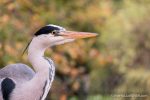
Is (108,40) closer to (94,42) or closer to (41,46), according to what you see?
(94,42)

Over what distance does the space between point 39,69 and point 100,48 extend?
21.3 feet

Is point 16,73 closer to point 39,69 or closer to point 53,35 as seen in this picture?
point 39,69

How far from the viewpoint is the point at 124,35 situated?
10.5 meters

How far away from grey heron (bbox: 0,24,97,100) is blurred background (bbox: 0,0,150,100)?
3.91 meters

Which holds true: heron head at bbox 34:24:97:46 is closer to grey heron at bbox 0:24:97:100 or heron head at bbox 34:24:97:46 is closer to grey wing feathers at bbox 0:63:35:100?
grey heron at bbox 0:24:97:100

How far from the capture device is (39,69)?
400 cm

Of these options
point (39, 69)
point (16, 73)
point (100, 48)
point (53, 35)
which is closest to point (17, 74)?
point (16, 73)

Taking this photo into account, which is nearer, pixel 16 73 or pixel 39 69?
pixel 39 69

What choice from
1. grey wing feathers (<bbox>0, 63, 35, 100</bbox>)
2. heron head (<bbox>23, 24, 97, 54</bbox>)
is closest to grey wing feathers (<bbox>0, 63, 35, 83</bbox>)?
grey wing feathers (<bbox>0, 63, 35, 100</bbox>)

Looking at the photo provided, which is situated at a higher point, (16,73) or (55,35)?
(55,35)

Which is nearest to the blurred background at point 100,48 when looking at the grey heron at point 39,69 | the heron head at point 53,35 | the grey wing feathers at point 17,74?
the grey wing feathers at point 17,74

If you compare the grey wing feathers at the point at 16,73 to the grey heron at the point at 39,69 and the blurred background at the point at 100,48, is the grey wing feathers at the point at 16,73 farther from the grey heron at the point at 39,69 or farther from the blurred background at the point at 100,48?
the blurred background at the point at 100,48

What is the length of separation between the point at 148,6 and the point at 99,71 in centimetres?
159

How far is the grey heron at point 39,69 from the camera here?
13.0 ft
